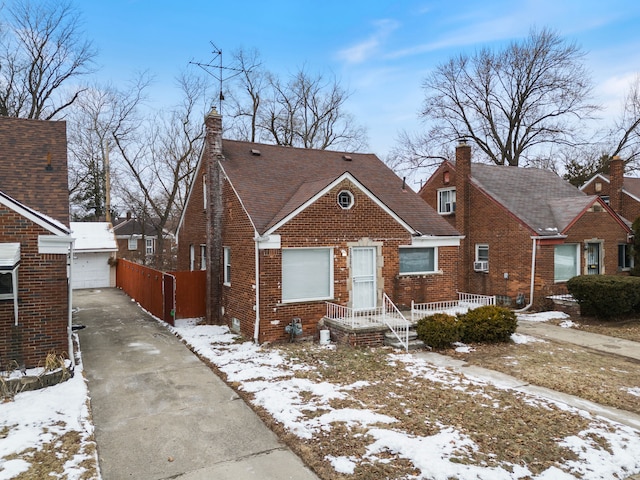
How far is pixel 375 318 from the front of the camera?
1218cm

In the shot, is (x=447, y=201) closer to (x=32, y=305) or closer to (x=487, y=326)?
(x=487, y=326)

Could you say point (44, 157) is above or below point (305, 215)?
above

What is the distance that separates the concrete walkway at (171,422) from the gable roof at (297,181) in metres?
4.30

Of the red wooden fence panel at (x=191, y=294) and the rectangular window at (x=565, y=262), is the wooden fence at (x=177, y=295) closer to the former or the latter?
the red wooden fence panel at (x=191, y=294)

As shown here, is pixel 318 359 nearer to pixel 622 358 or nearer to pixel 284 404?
pixel 284 404

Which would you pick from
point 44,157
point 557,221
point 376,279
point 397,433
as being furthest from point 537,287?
point 44,157

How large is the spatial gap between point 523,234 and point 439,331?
8.58 metres

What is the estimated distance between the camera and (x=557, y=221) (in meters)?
18.0

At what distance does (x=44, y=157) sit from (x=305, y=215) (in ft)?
21.5

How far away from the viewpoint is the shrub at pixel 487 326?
11594 mm

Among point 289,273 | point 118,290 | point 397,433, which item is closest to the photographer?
point 397,433

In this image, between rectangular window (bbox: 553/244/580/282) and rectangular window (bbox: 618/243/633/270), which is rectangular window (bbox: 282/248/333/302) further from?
rectangular window (bbox: 618/243/633/270)

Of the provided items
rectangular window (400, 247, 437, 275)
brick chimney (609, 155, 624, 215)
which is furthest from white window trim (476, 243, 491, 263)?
brick chimney (609, 155, 624, 215)

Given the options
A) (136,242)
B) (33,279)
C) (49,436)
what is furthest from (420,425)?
(136,242)
